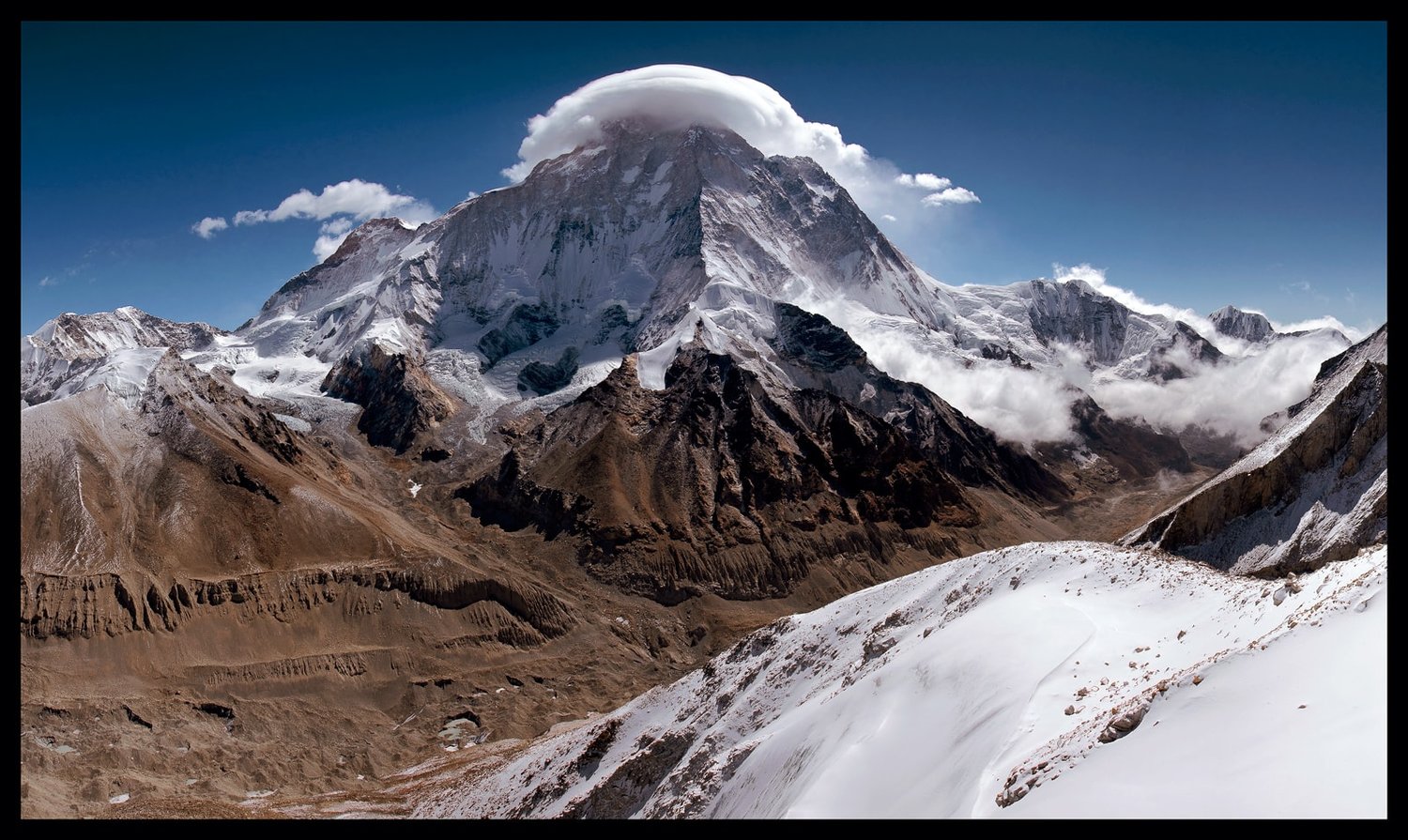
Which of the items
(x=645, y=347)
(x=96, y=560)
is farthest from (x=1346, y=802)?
(x=645, y=347)

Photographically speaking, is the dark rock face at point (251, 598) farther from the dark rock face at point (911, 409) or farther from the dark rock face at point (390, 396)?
the dark rock face at point (911, 409)

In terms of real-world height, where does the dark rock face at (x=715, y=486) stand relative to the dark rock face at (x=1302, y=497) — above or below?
above

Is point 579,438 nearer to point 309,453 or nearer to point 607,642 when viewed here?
point 309,453

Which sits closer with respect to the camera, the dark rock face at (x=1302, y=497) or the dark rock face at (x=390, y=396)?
the dark rock face at (x=1302, y=497)

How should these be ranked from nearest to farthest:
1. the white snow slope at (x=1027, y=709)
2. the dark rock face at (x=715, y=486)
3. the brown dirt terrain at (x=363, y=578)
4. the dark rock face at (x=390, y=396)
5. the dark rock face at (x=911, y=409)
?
1. the white snow slope at (x=1027, y=709)
2. the brown dirt terrain at (x=363, y=578)
3. the dark rock face at (x=715, y=486)
4. the dark rock face at (x=390, y=396)
5. the dark rock face at (x=911, y=409)

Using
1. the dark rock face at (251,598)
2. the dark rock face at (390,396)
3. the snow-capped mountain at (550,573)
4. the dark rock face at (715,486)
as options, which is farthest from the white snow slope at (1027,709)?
the dark rock face at (390,396)

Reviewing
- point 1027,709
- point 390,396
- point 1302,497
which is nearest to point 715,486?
point 1302,497

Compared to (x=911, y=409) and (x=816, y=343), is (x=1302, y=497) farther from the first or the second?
(x=816, y=343)
